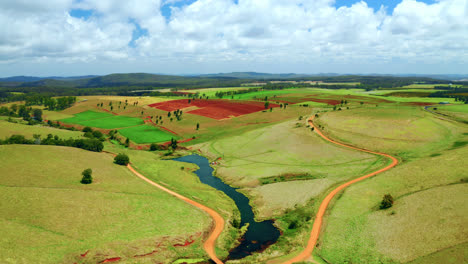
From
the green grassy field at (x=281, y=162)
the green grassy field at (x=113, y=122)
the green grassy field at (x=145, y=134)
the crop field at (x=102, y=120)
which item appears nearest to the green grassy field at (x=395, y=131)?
the green grassy field at (x=281, y=162)

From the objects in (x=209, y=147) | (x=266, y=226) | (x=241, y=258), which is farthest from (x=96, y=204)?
(x=209, y=147)

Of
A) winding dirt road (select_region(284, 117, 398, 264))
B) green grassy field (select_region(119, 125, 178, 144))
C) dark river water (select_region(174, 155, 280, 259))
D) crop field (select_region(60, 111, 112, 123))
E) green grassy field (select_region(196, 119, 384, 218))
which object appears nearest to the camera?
winding dirt road (select_region(284, 117, 398, 264))

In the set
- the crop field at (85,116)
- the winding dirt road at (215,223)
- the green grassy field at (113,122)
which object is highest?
the crop field at (85,116)

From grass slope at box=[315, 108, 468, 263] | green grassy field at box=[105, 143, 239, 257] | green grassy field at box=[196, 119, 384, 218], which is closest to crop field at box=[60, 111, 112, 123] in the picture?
green grassy field at box=[105, 143, 239, 257]

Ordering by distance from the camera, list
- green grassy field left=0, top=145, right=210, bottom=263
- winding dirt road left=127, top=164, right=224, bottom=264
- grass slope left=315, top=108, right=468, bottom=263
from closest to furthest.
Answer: green grassy field left=0, top=145, right=210, bottom=263 < grass slope left=315, top=108, right=468, bottom=263 < winding dirt road left=127, top=164, right=224, bottom=264

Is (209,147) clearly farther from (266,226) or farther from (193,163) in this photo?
(266,226)

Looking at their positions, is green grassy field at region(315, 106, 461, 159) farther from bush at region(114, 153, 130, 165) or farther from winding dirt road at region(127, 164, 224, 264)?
bush at region(114, 153, 130, 165)

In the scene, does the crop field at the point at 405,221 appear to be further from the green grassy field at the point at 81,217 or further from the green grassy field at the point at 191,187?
the green grassy field at the point at 81,217
